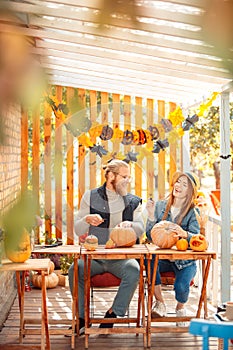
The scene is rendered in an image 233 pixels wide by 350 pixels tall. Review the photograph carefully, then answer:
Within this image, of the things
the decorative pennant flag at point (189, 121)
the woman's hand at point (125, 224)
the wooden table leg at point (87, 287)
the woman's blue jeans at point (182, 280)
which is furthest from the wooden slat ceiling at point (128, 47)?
the woman's blue jeans at point (182, 280)

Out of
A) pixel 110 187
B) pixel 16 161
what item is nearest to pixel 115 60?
Answer: pixel 110 187

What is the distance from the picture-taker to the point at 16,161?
6.84 metres

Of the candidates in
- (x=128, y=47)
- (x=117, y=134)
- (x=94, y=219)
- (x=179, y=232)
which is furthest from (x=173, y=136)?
(x=128, y=47)

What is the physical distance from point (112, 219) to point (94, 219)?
21 cm

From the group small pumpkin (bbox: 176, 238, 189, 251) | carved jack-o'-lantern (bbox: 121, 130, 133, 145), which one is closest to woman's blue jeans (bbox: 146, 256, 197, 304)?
small pumpkin (bbox: 176, 238, 189, 251)

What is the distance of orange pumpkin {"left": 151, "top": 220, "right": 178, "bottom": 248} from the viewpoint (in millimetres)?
4758

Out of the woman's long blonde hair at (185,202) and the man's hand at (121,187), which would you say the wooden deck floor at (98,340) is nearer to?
the woman's long blonde hair at (185,202)

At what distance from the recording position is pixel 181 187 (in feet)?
17.1

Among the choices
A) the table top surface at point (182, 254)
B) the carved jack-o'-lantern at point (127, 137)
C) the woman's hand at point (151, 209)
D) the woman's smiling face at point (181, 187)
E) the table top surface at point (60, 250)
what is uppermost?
the carved jack-o'-lantern at point (127, 137)

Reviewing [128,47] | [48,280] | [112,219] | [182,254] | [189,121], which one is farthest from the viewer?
[48,280]

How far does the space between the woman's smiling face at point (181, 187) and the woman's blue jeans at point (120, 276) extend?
67 centimetres

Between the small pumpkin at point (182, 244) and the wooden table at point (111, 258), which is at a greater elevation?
the small pumpkin at point (182, 244)

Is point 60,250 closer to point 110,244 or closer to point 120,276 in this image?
point 110,244

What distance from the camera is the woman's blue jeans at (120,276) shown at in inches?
189
